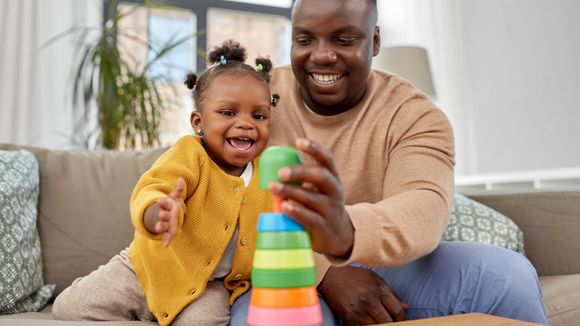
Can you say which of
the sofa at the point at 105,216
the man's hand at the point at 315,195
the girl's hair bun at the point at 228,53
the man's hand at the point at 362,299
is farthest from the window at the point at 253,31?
the man's hand at the point at 315,195

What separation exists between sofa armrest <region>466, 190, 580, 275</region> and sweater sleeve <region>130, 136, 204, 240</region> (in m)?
1.10

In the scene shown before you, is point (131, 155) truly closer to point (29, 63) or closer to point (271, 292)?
point (271, 292)

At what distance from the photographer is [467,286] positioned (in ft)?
3.75

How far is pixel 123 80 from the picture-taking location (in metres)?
2.74

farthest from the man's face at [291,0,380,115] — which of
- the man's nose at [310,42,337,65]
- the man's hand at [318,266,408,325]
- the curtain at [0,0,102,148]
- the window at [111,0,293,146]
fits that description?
the window at [111,0,293,146]

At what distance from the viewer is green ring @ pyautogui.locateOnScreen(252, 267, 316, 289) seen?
0.70 metres

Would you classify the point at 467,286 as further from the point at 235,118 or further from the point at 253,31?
the point at 253,31

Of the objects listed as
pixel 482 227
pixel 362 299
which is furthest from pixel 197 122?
pixel 482 227

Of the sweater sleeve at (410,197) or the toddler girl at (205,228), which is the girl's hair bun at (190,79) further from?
the sweater sleeve at (410,197)

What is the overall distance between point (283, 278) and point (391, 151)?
0.71 m

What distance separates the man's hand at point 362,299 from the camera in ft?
3.91

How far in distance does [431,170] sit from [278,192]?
58 centimetres

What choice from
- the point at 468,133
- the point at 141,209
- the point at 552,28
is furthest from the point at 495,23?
the point at 141,209

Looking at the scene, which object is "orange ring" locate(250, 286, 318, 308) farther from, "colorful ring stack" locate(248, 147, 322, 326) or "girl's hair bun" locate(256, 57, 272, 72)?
"girl's hair bun" locate(256, 57, 272, 72)
